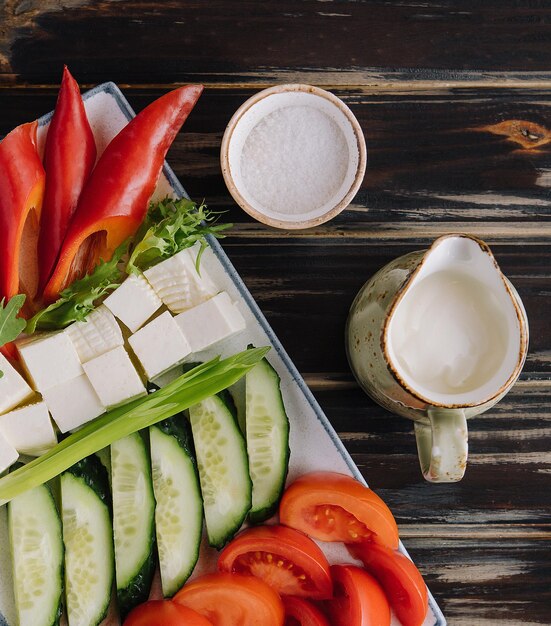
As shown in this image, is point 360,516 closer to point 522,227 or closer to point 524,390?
point 524,390

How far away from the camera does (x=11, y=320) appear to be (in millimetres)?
1504

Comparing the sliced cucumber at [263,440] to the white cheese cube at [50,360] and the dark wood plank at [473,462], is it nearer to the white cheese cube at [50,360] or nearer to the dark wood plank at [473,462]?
the dark wood plank at [473,462]

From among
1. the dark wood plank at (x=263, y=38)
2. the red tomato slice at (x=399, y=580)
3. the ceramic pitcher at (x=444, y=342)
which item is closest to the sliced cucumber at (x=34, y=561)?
the red tomato slice at (x=399, y=580)

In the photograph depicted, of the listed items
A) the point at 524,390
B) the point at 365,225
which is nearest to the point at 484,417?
the point at 524,390

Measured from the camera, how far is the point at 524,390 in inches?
71.2

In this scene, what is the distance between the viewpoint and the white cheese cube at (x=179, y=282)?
1.58 meters

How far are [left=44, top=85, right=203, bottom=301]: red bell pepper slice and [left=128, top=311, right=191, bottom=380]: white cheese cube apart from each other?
218 mm

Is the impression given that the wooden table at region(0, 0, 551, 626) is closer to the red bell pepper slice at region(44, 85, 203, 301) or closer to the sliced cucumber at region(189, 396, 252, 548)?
the red bell pepper slice at region(44, 85, 203, 301)

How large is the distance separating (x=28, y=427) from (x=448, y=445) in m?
0.92

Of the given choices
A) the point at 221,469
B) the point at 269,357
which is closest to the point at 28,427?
the point at 221,469

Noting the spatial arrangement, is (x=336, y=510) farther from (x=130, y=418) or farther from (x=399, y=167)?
(x=399, y=167)

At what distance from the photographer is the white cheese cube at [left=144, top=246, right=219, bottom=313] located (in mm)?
1582

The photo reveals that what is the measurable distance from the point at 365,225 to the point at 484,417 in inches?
23.4

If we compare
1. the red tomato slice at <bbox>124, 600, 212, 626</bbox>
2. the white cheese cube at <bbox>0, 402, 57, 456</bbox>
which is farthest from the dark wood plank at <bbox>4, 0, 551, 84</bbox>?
the red tomato slice at <bbox>124, 600, 212, 626</bbox>
